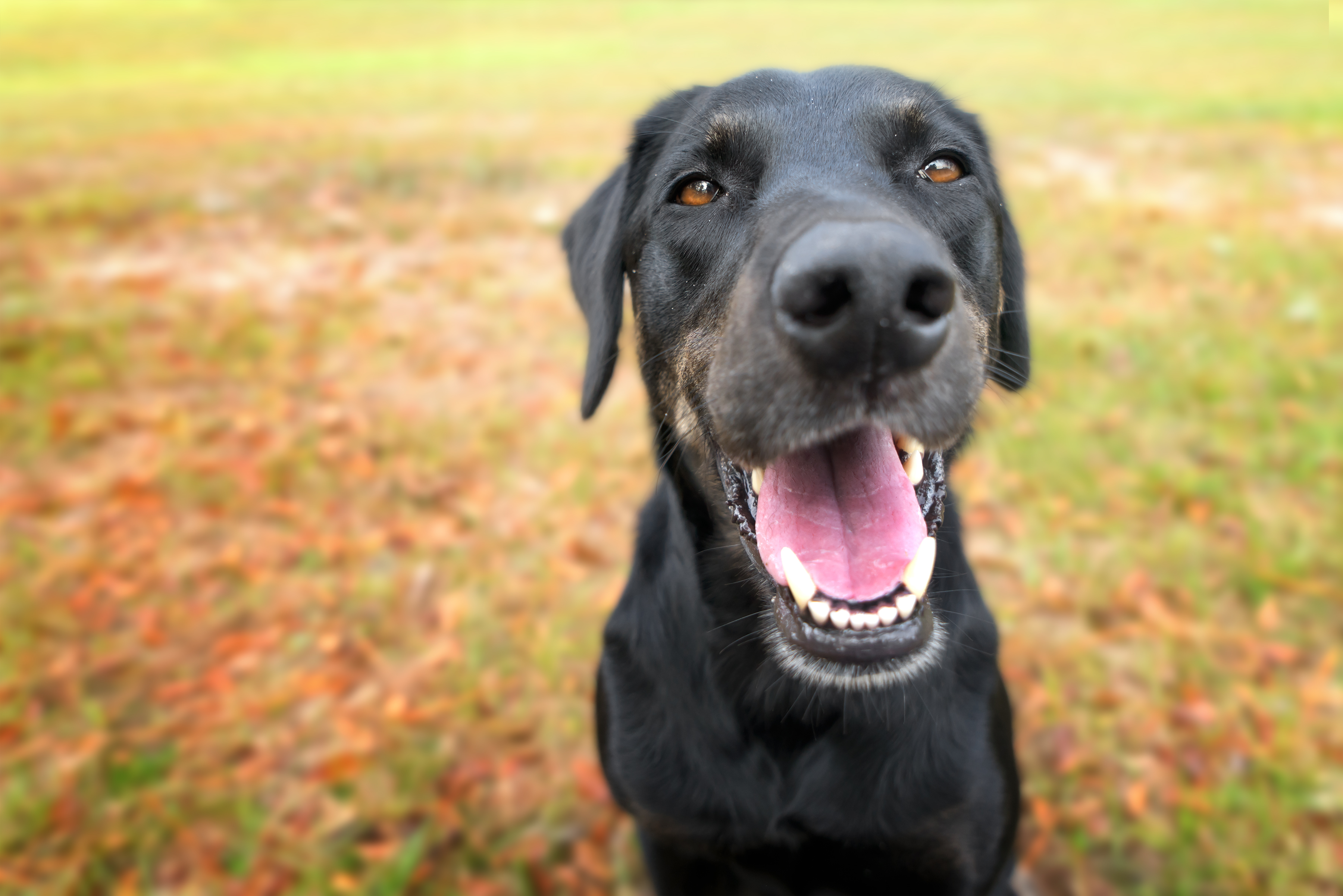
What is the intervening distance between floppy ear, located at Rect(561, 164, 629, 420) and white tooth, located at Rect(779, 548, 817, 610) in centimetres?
79

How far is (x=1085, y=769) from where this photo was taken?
10.6ft

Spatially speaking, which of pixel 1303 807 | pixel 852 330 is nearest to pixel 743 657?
pixel 852 330

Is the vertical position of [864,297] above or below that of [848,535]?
above

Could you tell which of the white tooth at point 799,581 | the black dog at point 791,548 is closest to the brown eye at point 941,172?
the black dog at point 791,548

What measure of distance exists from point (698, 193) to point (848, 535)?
100cm

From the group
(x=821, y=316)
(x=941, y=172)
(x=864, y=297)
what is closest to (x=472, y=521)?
(x=941, y=172)

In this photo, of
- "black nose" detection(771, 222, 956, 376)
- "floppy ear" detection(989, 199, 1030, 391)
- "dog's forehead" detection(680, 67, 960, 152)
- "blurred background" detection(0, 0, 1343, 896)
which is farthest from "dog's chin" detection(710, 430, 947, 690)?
"blurred background" detection(0, 0, 1343, 896)

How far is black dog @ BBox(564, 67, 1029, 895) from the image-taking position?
189cm

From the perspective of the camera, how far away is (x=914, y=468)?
2.06 meters

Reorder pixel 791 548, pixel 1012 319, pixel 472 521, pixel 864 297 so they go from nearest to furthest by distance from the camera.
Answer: pixel 864 297 → pixel 791 548 → pixel 1012 319 → pixel 472 521

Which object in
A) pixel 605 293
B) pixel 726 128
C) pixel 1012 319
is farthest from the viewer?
pixel 1012 319

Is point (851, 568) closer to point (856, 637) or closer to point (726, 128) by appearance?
point (856, 637)

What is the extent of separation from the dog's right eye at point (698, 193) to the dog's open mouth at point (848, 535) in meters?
0.71

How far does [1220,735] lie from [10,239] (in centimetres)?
965
